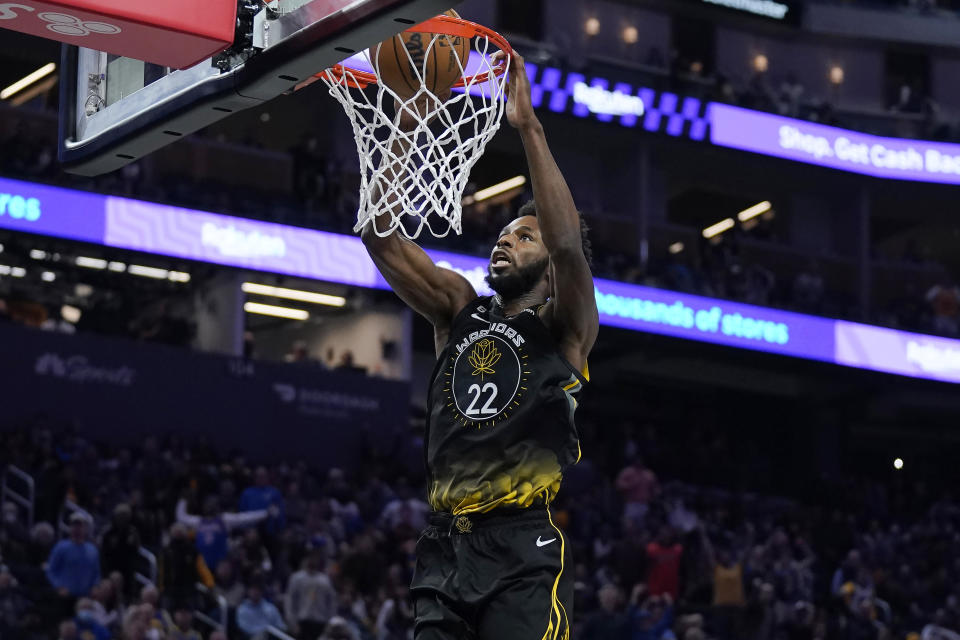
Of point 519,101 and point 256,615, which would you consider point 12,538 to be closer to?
point 256,615

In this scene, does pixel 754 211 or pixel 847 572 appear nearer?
pixel 847 572

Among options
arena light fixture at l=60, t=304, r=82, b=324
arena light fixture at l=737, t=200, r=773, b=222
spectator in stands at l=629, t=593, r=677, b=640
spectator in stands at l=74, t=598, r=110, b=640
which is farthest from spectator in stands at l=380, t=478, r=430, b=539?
arena light fixture at l=737, t=200, r=773, b=222

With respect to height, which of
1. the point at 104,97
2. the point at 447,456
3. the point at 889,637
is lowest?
the point at 889,637

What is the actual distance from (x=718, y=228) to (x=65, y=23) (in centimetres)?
2594

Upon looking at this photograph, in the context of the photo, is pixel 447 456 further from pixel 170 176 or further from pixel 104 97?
pixel 170 176

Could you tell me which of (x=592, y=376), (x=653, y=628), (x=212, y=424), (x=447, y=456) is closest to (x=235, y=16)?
(x=447, y=456)

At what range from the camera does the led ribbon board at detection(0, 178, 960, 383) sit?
62.8ft

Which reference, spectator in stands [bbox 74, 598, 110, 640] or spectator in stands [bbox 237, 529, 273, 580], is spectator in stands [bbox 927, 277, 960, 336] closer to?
spectator in stands [bbox 237, 529, 273, 580]

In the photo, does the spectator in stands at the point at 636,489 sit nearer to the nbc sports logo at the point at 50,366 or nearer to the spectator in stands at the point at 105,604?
the nbc sports logo at the point at 50,366

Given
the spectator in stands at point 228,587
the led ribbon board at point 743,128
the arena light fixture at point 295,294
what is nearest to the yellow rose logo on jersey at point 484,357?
the spectator in stands at point 228,587

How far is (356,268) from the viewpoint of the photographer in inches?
847

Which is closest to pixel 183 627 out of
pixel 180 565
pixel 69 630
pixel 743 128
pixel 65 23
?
pixel 69 630

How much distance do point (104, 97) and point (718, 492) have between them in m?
18.2

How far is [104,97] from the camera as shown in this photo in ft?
17.5
